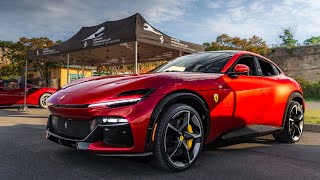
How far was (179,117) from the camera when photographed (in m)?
Result: 3.51

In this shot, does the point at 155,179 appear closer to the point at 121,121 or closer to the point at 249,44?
the point at 121,121

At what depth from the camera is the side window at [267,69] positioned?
4.99 meters

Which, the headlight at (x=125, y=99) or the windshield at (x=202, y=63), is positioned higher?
the windshield at (x=202, y=63)

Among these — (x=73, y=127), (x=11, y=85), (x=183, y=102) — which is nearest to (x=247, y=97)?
(x=183, y=102)

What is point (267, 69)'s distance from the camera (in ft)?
16.8

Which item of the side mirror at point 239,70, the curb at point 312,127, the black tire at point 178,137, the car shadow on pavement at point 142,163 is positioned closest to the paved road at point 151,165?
the car shadow on pavement at point 142,163

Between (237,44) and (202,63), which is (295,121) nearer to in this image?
Result: (202,63)

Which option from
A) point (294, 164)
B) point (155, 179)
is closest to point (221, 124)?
point (294, 164)

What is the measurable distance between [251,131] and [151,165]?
1615 millimetres

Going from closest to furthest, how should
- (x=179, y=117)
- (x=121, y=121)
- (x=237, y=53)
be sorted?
(x=121, y=121), (x=179, y=117), (x=237, y=53)

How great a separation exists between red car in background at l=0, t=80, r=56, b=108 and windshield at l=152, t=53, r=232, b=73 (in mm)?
9260

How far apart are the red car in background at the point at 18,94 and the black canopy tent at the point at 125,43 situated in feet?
4.36

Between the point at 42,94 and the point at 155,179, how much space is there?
11.7 meters

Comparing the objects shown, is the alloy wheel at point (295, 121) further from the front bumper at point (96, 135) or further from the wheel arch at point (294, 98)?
the front bumper at point (96, 135)
